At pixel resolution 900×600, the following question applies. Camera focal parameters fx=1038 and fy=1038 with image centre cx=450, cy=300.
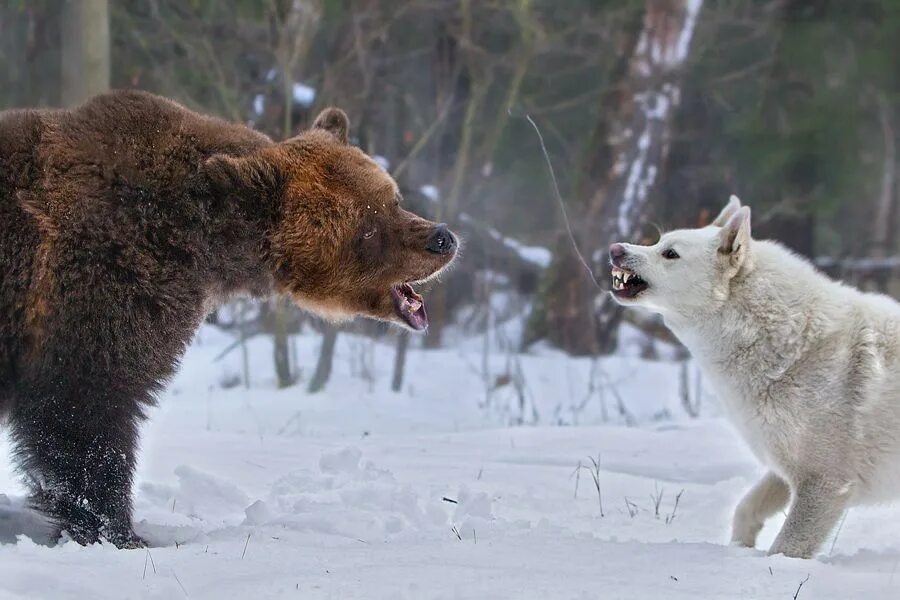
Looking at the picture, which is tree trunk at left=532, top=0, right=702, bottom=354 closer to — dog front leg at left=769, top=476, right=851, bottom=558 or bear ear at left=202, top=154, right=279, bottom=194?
→ dog front leg at left=769, top=476, right=851, bottom=558

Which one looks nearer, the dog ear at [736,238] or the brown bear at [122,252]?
the brown bear at [122,252]

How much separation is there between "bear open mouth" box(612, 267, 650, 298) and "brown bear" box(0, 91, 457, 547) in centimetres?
146

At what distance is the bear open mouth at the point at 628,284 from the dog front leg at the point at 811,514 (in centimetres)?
121

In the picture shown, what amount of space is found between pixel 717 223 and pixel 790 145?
11083mm

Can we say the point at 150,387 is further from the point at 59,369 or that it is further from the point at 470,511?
the point at 470,511

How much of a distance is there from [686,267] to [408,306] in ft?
4.61

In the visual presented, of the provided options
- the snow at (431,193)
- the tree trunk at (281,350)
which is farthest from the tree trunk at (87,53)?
the snow at (431,193)

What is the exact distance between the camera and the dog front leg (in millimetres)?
4328

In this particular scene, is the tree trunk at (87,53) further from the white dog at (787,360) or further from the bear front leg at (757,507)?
the bear front leg at (757,507)

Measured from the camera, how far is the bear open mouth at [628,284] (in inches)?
200

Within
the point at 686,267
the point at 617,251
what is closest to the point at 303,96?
the point at 617,251

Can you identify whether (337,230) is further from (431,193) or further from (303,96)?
(431,193)

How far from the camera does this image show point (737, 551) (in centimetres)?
392

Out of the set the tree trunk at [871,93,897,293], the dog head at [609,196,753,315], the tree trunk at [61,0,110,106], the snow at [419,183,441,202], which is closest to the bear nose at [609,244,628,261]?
the dog head at [609,196,753,315]
